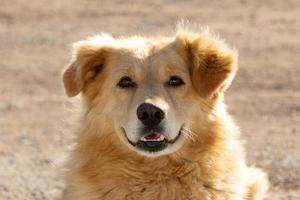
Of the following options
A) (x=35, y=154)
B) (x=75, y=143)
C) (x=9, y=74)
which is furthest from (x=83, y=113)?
(x=9, y=74)

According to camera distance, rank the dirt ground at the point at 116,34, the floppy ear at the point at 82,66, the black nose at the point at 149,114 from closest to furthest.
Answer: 1. the black nose at the point at 149,114
2. the floppy ear at the point at 82,66
3. the dirt ground at the point at 116,34

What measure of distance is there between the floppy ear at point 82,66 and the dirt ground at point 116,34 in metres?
0.49

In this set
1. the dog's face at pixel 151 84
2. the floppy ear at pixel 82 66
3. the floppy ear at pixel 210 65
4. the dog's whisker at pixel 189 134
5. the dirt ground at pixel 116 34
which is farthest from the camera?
the dirt ground at pixel 116 34

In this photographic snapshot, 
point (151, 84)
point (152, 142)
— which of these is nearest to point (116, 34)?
point (151, 84)

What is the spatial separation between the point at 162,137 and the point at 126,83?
59cm

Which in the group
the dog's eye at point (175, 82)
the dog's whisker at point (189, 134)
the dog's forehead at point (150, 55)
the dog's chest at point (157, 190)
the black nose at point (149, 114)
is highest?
the dog's forehead at point (150, 55)

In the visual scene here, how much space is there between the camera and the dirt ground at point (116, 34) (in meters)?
11.0

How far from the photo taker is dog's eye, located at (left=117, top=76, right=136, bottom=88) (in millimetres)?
7316

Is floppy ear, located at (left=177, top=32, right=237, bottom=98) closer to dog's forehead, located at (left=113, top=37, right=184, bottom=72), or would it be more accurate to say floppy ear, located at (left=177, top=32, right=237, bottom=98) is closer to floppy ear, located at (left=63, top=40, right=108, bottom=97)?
dog's forehead, located at (left=113, top=37, right=184, bottom=72)

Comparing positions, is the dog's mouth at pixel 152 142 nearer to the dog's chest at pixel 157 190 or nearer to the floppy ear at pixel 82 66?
the dog's chest at pixel 157 190

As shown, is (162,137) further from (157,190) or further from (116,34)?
(116,34)

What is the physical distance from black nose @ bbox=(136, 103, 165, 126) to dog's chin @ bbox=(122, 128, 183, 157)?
0.30 feet

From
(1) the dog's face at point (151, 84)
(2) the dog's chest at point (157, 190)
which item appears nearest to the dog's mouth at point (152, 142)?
(1) the dog's face at point (151, 84)

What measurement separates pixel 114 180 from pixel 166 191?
404mm
